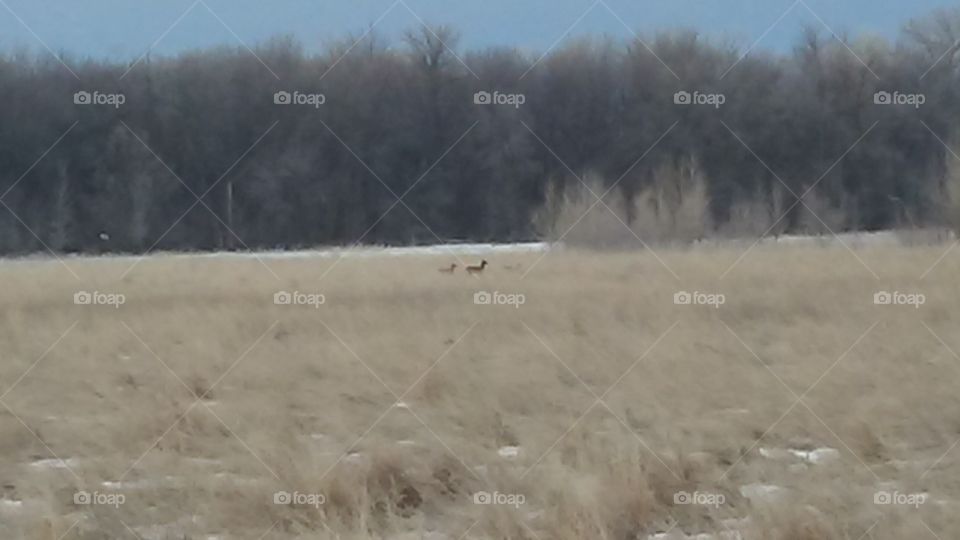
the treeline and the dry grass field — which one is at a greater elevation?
the treeline

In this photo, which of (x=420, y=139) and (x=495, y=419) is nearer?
(x=495, y=419)

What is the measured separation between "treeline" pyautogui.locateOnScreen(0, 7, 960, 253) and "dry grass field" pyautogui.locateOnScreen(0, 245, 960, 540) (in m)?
23.4

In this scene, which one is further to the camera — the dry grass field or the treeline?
the treeline

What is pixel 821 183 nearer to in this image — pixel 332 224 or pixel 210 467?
pixel 332 224

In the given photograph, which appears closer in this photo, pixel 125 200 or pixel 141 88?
pixel 125 200

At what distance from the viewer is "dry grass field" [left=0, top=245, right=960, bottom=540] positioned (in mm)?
4902

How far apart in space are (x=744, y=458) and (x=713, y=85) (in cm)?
3541

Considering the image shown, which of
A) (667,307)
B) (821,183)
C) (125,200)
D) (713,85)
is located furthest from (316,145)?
(667,307)

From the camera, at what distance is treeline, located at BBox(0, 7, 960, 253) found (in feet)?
123

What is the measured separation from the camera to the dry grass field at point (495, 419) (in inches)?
193

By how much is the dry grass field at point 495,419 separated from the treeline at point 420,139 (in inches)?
923

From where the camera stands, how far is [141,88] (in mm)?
43094

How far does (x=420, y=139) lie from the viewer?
1752 inches

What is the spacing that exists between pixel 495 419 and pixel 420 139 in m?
38.3
